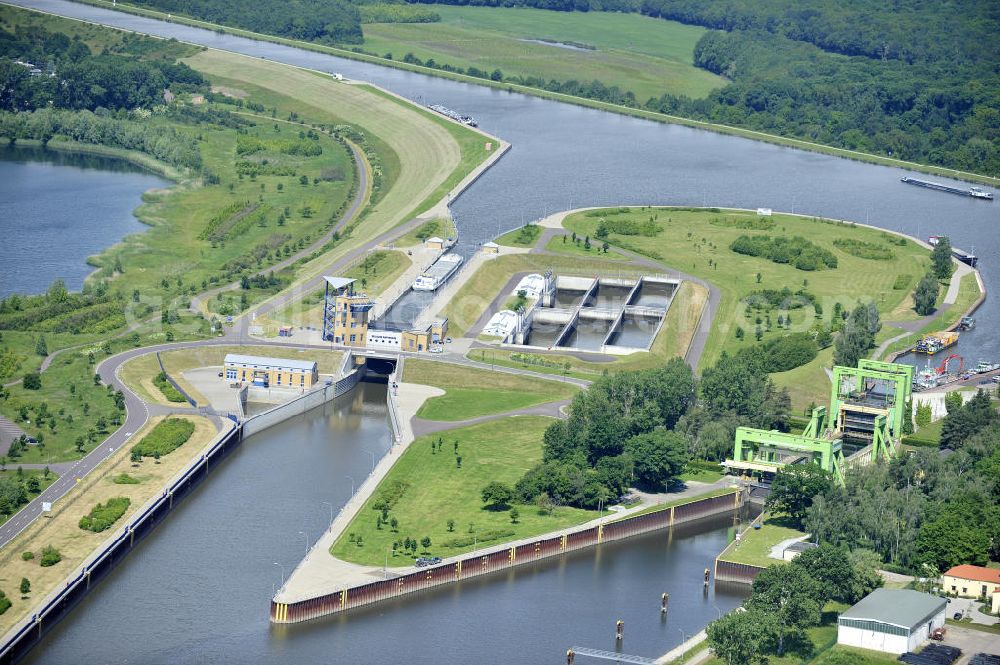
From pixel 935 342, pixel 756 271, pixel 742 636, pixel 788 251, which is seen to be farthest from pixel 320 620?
pixel 788 251

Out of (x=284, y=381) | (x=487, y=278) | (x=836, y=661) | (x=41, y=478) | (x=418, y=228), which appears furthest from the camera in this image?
(x=418, y=228)

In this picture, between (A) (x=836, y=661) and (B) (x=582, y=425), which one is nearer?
(A) (x=836, y=661)

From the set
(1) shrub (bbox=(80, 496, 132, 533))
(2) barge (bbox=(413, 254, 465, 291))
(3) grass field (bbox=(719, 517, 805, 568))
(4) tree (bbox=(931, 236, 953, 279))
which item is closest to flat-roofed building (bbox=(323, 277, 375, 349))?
(2) barge (bbox=(413, 254, 465, 291))

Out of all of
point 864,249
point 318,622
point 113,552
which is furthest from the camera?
point 864,249

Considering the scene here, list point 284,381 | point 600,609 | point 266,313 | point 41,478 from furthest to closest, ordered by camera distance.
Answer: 1. point 266,313
2. point 284,381
3. point 41,478
4. point 600,609

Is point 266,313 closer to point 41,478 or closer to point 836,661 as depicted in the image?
point 41,478

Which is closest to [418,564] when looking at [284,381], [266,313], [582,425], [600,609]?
[600,609]

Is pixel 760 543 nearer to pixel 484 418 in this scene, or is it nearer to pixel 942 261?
pixel 484 418
